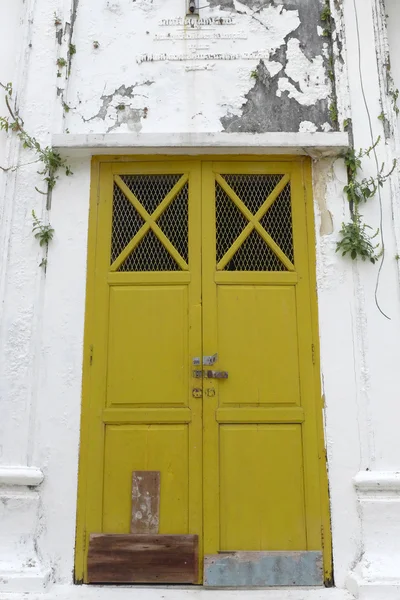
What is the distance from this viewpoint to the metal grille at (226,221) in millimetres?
4090

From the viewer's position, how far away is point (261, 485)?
3.70m

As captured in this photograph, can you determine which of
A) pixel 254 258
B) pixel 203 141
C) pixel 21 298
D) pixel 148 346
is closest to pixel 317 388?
pixel 254 258

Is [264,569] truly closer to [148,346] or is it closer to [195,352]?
[195,352]

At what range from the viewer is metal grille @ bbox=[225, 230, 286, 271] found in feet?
13.3

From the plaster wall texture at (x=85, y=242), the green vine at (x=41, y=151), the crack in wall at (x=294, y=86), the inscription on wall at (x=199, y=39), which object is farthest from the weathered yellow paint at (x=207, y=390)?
the inscription on wall at (x=199, y=39)

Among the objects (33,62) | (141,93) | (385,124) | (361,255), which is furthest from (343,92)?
(33,62)

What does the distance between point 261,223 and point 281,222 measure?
0.16 m

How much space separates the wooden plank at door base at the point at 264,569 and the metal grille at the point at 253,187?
2.53 metres

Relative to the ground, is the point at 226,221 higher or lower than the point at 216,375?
higher

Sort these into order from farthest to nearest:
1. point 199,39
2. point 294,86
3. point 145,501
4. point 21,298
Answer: point 199,39, point 294,86, point 21,298, point 145,501

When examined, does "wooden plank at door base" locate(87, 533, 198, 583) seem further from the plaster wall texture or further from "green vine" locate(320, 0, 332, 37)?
"green vine" locate(320, 0, 332, 37)

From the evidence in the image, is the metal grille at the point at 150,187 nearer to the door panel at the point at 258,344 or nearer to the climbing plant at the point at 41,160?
the climbing plant at the point at 41,160

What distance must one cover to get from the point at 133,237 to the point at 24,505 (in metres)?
2.08

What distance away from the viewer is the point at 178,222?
4125mm
